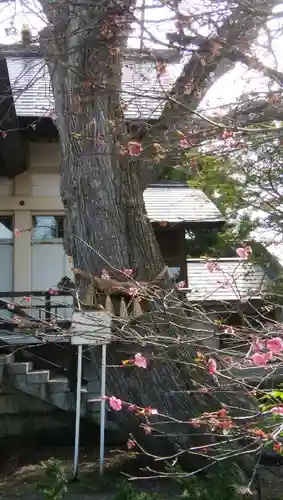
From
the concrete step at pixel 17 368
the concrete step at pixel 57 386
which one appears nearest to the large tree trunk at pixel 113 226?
the concrete step at pixel 57 386

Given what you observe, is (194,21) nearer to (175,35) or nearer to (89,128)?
(175,35)

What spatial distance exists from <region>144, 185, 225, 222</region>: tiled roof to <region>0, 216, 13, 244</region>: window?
105 inches

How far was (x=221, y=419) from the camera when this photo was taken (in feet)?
12.3

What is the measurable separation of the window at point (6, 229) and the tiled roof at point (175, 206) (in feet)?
8.77

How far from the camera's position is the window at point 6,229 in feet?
40.4

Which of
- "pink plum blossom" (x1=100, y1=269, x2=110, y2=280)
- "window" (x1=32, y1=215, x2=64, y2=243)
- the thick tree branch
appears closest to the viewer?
the thick tree branch

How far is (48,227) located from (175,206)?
2.53 m

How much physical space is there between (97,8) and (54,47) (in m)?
2.15

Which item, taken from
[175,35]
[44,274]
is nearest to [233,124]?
[175,35]

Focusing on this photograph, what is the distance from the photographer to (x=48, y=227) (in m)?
12.5

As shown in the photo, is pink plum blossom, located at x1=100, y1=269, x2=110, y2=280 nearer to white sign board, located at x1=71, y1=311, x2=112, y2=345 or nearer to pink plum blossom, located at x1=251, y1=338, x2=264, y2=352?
white sign board, located at x1=71, y1=311, x2=112, y2=345

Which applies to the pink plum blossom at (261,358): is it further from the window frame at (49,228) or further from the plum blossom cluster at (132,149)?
the window frame at (49,228)

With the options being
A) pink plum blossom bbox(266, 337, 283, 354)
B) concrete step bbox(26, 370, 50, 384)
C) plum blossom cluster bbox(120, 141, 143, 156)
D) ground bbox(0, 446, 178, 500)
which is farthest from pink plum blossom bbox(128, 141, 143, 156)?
concrete step bbox(26, 370, 50, 384)

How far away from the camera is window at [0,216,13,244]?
1233cm
